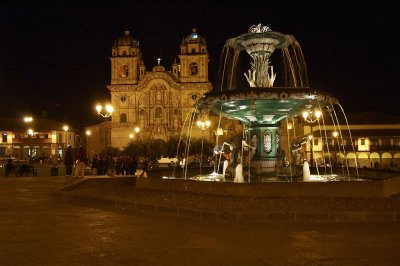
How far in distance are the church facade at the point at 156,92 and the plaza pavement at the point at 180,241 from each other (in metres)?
54.7

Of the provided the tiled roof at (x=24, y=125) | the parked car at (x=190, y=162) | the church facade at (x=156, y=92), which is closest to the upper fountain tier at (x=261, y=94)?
the parked car at (x=190, y=162)

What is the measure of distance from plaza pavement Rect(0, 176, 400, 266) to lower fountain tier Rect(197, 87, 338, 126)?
4.60 meters

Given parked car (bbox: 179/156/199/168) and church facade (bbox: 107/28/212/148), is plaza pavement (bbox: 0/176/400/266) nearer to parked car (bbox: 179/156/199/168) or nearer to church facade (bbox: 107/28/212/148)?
parked car (bbox: 179/156/199/168)

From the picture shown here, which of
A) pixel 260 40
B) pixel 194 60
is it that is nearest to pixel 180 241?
pixel 260 40

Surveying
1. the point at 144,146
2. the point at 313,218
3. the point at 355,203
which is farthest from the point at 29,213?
the point at 144,146

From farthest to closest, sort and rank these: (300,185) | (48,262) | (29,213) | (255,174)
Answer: (255,174)
(300,185)
(29,213)
(48,262)

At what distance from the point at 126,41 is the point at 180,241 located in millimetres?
61412

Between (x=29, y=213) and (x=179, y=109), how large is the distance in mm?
54760

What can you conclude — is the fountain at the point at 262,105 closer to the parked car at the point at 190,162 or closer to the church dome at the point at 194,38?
the parked car at the point at 190,162

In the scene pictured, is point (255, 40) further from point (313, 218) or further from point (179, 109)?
point (179, 109)

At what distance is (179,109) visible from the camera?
208 ft

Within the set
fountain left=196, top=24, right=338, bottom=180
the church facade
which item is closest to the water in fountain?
fountain left=196, top=24, right=338, bottom=180

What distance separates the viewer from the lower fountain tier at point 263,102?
476 inches

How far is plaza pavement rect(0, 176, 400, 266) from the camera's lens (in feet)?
17.3
